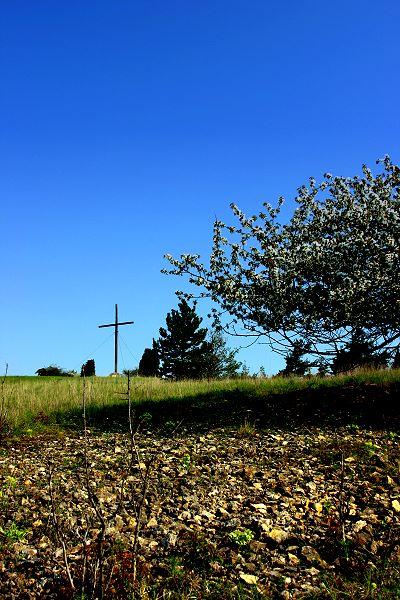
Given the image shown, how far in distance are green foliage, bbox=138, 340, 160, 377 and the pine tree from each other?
2.13 feet

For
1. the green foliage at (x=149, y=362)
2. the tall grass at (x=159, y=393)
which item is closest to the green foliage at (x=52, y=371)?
the green foliage at (x=149, y=362)

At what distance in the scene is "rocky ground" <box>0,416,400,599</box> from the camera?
6.04 metres

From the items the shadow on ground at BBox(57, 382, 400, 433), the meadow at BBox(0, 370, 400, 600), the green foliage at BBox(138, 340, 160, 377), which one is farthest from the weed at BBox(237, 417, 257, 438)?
the green foliage at BBox(138, 340, 160, 377)

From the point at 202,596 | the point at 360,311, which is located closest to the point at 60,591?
the point at 202,596

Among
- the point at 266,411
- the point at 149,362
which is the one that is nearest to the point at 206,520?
the point at 266,411

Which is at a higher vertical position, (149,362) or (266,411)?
(149,362)

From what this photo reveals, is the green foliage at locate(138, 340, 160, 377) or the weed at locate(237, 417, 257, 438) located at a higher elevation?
the green foliage at locate(138, 340, 160, 377)

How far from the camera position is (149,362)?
47.5 meters

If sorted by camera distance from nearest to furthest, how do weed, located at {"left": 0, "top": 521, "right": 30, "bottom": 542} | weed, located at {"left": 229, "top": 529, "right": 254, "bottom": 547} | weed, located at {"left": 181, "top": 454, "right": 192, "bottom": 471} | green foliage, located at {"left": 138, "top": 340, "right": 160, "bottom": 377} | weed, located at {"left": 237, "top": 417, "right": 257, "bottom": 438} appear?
weed, located at {"left": 229, "top": 529, "right": 254, "bottom": 547} < weed, located at {"left": 0, "top": 521, "right": 30, "bottom": 542} < weed, located at {"left": 181, "top": 454, "right": 192, "bottom": 471} < weed, located at {"left": 237, "top": 417, "right": 257, "bottom": 438} < green foliage, located at {"left": 138, "top": 340, "right": 160, "bottom": 377}

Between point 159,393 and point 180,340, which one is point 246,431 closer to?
point 159,393

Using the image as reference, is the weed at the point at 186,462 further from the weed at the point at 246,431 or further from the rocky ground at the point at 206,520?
the weed at the point at 246,431

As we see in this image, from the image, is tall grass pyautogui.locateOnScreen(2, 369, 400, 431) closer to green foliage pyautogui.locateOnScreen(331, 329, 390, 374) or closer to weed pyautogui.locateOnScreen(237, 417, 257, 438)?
green foliage pyautogui.locateOnScreen(331, 329, 390, 374)

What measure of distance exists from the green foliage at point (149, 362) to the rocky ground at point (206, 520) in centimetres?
3421

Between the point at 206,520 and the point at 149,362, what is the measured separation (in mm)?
39981
